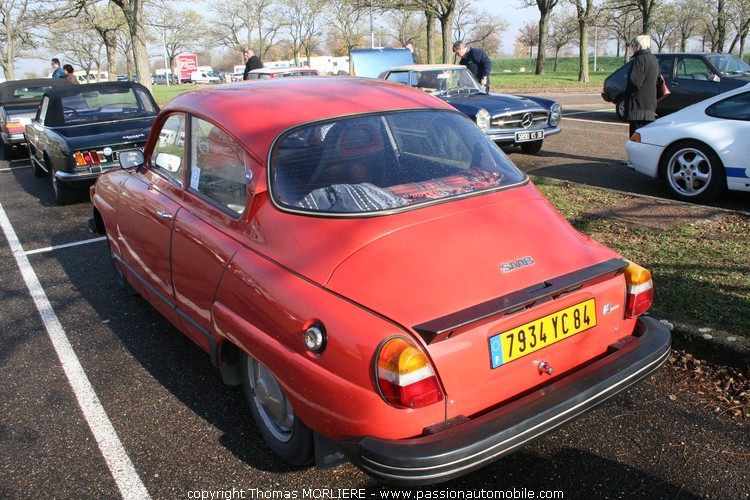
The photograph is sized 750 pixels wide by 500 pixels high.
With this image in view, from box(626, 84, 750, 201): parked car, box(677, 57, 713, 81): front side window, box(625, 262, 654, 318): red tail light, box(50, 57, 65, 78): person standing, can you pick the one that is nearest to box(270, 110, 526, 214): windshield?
box(625, 262, 654, 318): red tail light

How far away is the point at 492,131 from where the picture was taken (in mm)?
9727

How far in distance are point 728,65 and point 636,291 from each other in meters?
13.9

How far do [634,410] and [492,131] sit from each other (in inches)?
280

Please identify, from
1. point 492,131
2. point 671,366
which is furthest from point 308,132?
point 492,131

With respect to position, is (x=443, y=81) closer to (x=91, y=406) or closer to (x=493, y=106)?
(x=493, y=106)

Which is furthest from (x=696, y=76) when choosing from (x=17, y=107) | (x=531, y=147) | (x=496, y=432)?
(x=17, y=107)

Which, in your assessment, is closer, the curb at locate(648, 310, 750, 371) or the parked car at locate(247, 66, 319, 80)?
the curb at locate(648, 310, 750, 371)

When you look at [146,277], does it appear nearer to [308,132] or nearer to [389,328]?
[308,132]

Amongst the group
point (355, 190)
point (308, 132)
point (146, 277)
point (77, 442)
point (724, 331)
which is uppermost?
point (308, 132)

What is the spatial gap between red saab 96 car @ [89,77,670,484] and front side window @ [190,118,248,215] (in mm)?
13

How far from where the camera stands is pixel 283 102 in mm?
3244

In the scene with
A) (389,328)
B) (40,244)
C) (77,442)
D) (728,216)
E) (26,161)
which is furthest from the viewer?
(26,161)

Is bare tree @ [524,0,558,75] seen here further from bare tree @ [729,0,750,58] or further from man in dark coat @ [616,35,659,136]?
man in dark coat @ [616,35,659,136]

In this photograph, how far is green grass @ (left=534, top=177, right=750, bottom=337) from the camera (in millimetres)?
3867
